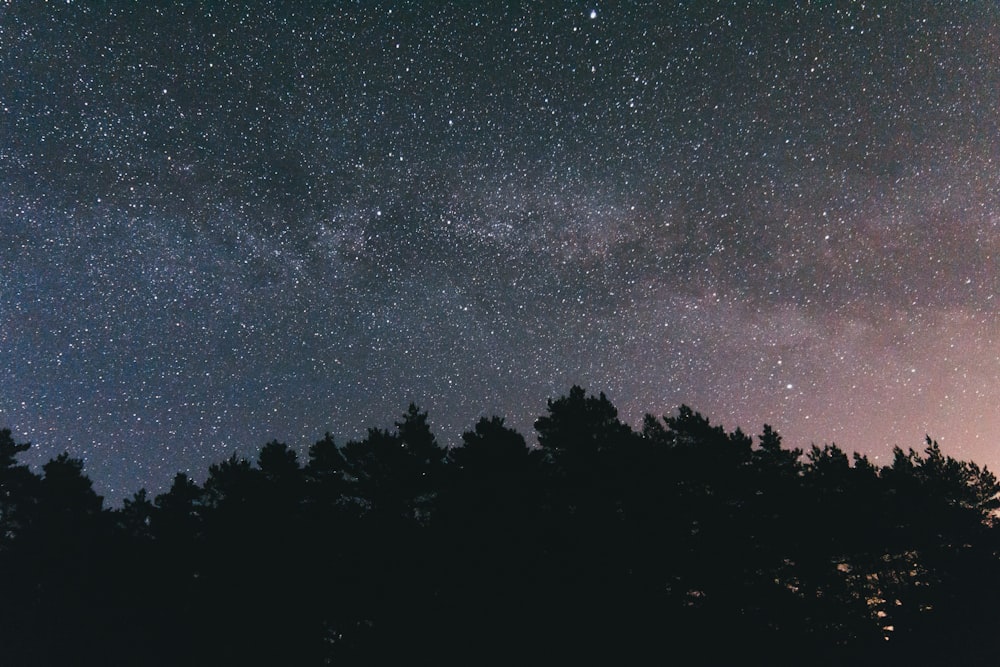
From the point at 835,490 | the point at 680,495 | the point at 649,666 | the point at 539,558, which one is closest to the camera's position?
the point at 649,666

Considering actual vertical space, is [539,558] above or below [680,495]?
below

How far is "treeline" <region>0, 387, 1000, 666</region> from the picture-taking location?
61.5 ft

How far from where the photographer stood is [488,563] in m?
19.2

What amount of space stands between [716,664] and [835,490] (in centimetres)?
1483

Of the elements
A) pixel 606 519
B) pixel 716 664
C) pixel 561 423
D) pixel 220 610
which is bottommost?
pixel 716 664

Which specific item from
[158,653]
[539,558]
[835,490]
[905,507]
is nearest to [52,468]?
[158,653]

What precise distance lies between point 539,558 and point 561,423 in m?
5.92

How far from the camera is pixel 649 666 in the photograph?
17266mm

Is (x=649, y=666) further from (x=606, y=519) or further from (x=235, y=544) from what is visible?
(x=235, y=544)

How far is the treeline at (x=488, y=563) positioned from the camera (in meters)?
18.7

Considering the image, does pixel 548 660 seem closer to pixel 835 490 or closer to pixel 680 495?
pixel 680 495

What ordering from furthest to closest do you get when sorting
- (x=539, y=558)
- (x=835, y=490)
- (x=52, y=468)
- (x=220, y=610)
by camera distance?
(x=835, y=490)
(x=52, y=468)
(x=220, y=610)
(x=539, y=558)

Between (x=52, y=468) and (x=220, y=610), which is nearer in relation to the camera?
(x=220, y=610)

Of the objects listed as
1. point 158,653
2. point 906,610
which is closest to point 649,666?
point 906,610
